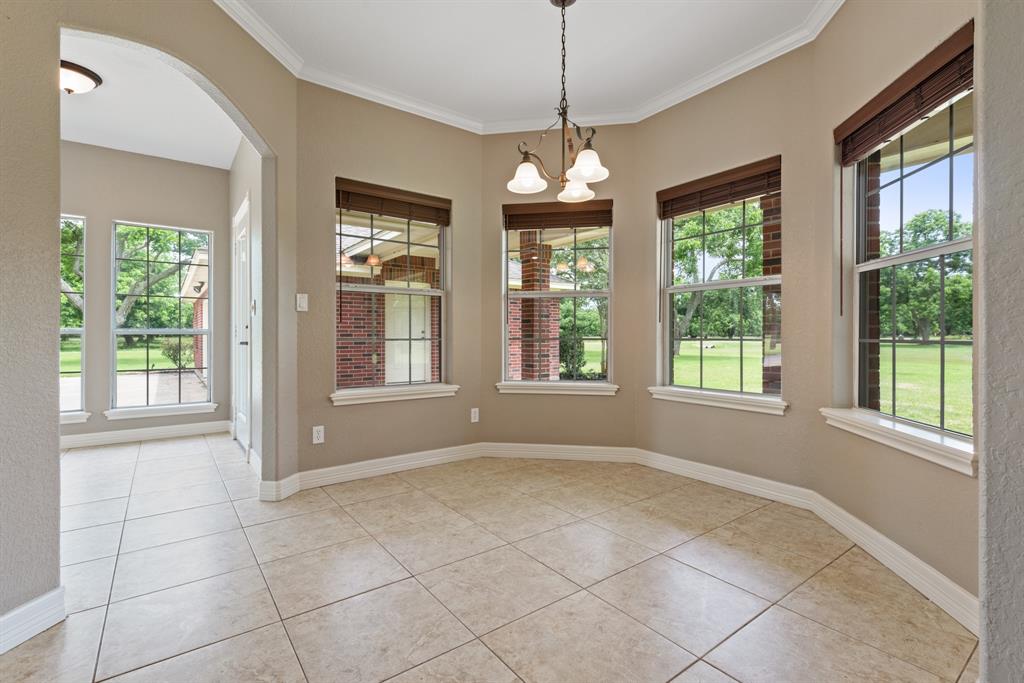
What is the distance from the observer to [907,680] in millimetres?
1505

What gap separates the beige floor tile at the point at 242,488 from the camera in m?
3.20

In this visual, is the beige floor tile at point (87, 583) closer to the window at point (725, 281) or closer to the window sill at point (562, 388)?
the window sill at point (562, 388)

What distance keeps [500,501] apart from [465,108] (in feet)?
10.0

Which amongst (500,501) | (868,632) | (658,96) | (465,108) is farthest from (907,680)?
(465,108)

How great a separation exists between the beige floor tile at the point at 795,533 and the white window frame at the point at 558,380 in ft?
4.84

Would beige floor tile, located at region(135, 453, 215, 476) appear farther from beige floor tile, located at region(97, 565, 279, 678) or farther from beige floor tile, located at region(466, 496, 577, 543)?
beige floor tile, located at region(466, 496, 577, 543)

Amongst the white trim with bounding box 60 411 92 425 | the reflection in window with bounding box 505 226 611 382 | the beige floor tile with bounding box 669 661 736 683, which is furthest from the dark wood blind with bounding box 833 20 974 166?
the white trim with bounding box 60 411 92 425

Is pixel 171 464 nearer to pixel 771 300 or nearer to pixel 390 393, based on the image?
pixel 390 393

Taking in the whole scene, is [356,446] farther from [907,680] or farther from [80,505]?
[907,680]

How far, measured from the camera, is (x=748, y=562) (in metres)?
2.27

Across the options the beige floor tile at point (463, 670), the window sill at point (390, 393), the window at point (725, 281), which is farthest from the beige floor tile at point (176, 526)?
the window at point (725, 281)

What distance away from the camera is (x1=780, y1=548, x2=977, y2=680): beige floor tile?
164 cm

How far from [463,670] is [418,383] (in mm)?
2641

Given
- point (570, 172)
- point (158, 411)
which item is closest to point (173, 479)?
point (158, 411)
